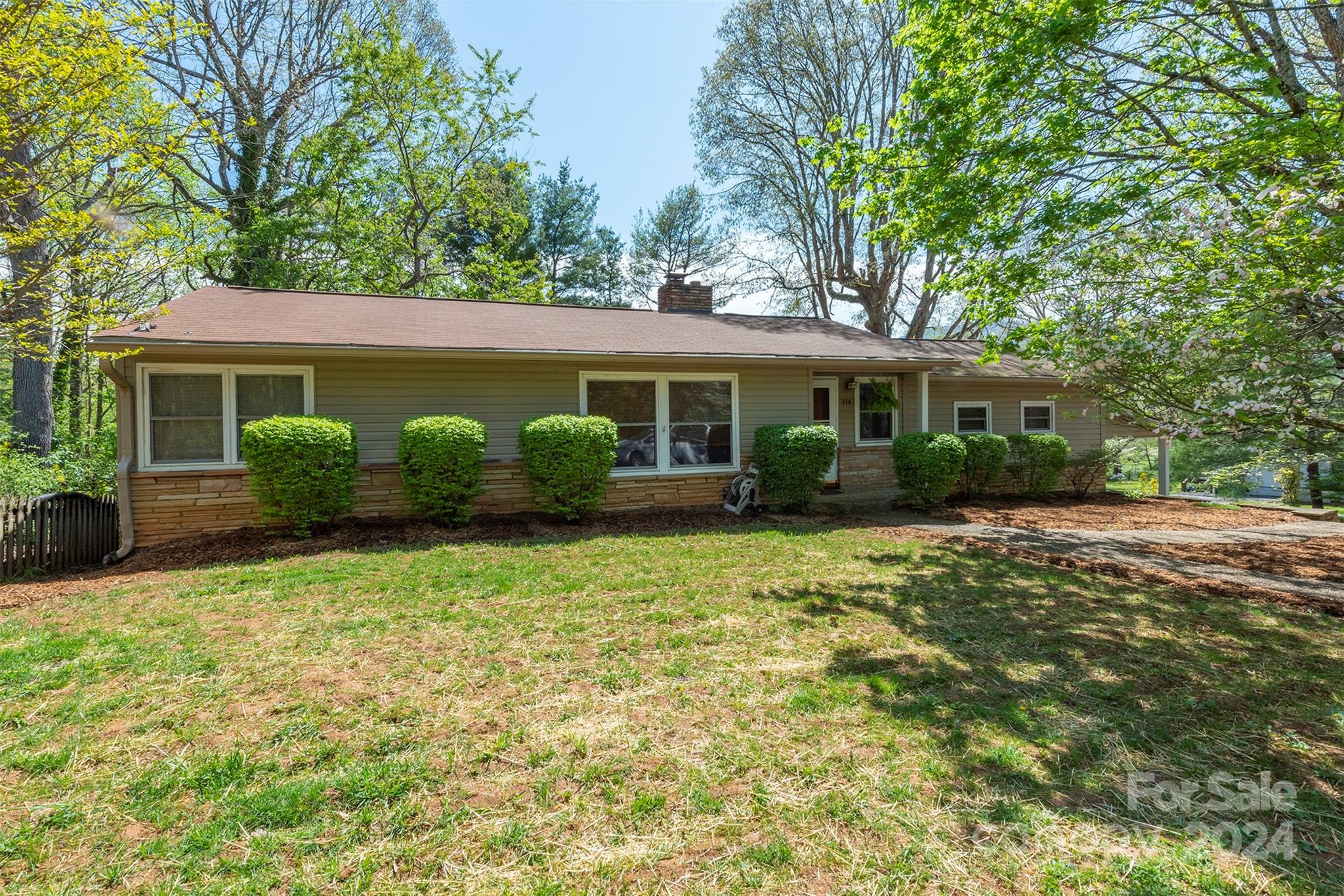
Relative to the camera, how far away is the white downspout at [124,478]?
6.59 m

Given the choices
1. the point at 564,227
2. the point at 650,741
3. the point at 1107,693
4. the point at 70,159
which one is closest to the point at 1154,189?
the point at 1107,693

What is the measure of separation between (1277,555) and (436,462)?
10.3m

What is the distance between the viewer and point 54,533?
20.1 ft

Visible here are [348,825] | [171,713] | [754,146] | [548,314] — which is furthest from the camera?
[754,146]

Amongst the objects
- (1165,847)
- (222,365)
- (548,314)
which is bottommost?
(1165,847)

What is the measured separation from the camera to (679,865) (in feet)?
6.24

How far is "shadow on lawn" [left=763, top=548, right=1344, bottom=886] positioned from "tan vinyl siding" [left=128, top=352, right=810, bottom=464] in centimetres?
512

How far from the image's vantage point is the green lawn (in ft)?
6.24

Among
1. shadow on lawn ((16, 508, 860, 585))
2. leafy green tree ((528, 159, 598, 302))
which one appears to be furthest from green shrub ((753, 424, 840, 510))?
leafy green tree ((528, 159, 598, 302))

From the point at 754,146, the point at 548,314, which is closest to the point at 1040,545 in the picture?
the point at 548,314

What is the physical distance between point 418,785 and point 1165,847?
2747 mm

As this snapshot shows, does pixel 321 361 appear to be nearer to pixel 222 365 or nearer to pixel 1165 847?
pixel 222 365

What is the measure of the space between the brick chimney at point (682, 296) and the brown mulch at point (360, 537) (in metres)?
5.43

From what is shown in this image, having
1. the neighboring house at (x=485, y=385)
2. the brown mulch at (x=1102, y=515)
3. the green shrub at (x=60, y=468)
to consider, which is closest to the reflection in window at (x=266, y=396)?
the neighboring house at (x=485, y=385)
